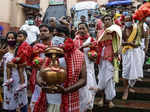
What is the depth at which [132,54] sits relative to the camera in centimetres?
391

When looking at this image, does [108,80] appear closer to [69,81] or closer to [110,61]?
[110,61]

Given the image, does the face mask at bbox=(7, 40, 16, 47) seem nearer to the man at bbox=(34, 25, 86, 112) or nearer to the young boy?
the young boy

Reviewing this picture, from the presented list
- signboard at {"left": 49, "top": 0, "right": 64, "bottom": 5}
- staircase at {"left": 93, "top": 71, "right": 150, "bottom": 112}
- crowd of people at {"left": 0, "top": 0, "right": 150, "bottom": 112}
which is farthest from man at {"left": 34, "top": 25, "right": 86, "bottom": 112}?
signboard at {"left": 49, "top": 0, "right": 64, "bottom": 5}

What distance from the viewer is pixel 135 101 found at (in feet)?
12.5

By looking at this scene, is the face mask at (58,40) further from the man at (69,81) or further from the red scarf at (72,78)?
the red scarf at (72,78)

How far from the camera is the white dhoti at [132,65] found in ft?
12.7

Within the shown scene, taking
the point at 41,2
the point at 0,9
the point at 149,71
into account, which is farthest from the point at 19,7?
the point at 149,71

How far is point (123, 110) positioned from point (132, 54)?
1151 millimetres

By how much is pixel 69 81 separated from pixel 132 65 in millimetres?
2469

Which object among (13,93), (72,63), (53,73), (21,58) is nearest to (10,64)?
(21,58)

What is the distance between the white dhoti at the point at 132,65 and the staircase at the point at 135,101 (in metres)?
0.30

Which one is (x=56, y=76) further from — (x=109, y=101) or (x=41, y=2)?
(x=41, y=2)

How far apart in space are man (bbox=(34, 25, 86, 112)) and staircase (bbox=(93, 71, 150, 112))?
1.91 meters

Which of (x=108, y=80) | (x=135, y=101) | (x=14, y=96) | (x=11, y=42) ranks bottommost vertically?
(x=135, y=101)
